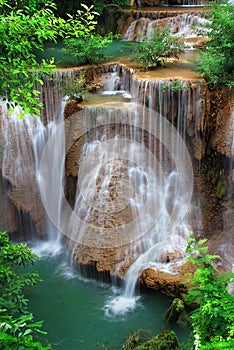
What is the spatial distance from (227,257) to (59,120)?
16.7 feet

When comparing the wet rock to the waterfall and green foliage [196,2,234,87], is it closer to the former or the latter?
the waterfall

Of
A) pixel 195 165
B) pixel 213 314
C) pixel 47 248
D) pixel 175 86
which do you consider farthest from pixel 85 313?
pixel 175 86

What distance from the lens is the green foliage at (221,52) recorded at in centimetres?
732

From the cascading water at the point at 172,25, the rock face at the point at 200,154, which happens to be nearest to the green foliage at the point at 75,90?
the rock face at the point at 200,154

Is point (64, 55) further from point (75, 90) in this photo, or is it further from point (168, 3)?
point (168, 3)

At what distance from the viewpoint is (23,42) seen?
3838 millimetres

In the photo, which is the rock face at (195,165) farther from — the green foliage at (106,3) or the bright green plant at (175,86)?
the green foliage at (106,3)

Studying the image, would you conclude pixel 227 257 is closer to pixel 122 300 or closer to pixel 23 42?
pixel 122 300

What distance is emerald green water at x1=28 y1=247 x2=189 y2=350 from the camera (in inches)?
243

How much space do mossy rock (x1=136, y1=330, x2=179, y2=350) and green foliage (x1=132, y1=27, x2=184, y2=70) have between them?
240 inches

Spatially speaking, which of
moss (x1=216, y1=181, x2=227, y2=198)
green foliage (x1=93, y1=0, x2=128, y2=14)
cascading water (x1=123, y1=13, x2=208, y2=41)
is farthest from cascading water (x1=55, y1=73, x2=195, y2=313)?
green foliage (x1=93, y1=0, x2=128, y2=14)

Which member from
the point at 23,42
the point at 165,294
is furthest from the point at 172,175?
the point at 23,42

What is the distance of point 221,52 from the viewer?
761cm

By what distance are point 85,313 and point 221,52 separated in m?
5.64
